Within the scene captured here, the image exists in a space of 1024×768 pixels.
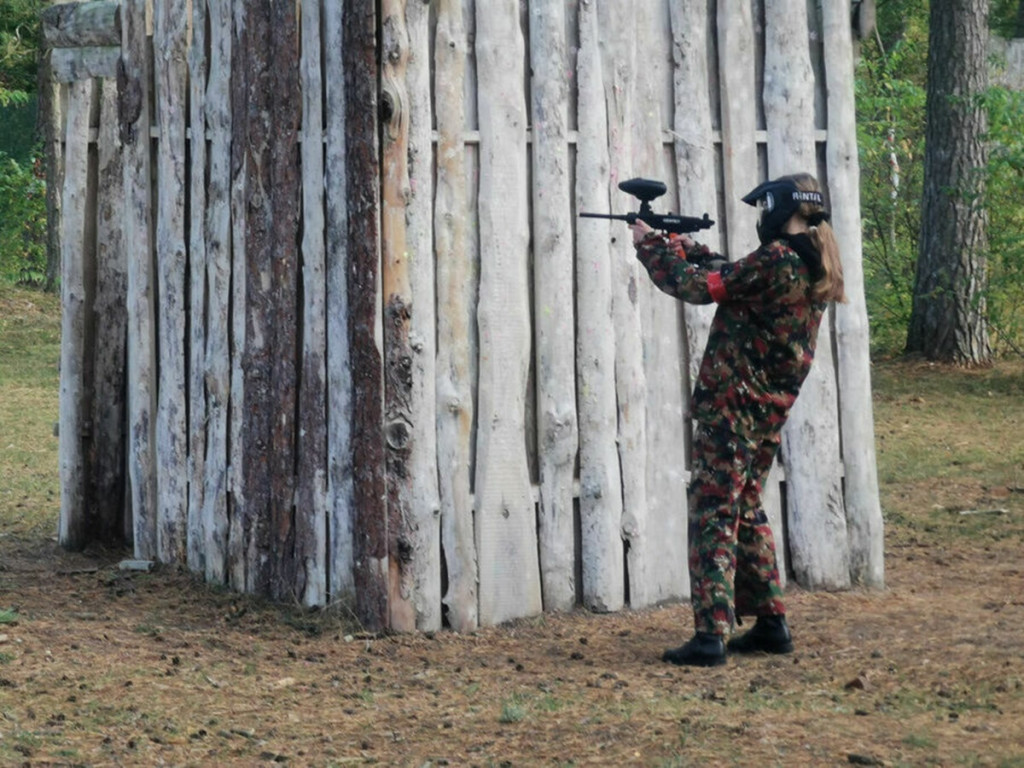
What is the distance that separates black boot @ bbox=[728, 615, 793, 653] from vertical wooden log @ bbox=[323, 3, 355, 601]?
Answer: 159 cm

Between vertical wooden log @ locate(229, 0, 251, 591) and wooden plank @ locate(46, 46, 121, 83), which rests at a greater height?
wooden plank @ locate(46, 46, 121, 83)

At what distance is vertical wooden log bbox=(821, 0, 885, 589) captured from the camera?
278 inches

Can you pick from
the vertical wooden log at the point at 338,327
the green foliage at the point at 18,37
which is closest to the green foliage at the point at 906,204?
the vertical wooden log at the point at 338,327

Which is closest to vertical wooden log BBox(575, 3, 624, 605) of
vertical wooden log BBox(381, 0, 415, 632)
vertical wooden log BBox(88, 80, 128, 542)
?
vertical wooden log BBox(381, 0, 415, 632)

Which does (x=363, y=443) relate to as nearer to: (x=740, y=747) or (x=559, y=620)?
(x=559, y=620)

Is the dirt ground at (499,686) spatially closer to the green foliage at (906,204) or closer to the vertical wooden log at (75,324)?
the vertical wooden log at (75,324)

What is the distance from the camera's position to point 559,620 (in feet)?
21.5

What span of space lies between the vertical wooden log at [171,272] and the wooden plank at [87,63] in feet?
2.40

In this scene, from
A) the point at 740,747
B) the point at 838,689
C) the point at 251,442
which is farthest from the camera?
the point at 251,442

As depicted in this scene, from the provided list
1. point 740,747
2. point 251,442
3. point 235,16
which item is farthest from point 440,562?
point 235,16

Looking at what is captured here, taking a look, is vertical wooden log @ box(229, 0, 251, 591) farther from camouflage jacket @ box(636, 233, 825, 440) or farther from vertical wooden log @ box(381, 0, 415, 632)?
camouflage jacket @ box(636, 233, 825, 440)

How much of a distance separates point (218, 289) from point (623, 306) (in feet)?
6.03

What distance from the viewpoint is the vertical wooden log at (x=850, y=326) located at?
7.06m

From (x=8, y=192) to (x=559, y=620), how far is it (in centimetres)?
1700
